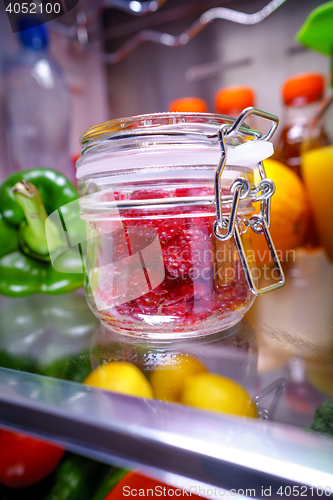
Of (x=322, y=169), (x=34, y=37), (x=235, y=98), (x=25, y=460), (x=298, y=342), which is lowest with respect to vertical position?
(x=25, y=460)

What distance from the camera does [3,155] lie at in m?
0.77

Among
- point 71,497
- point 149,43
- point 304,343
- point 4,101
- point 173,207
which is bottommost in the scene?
point 71,497

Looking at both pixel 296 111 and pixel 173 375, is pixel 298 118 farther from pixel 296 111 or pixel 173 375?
pixel 173 375

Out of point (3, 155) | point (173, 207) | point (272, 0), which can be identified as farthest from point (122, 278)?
point (272, 0)

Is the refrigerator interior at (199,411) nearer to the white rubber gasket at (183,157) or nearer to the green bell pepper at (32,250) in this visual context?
the green bell pepper at (32,250)

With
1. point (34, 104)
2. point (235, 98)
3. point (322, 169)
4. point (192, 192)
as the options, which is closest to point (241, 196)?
point (192, 192)

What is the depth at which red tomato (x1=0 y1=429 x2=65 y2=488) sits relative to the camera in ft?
1.12

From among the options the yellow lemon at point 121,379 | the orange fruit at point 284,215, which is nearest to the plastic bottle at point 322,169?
the orange fruit at point 284,215

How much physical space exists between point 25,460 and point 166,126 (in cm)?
35

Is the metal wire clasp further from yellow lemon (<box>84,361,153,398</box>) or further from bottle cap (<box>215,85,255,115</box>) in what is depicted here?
bottle cap (<box>215,85,255,115</box>)

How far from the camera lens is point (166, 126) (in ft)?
0.94

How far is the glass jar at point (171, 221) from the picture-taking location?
286mm

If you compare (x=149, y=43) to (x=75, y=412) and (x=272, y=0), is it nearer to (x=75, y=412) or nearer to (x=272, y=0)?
(x=272, y=0)

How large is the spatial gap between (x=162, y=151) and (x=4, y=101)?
2.17ft
